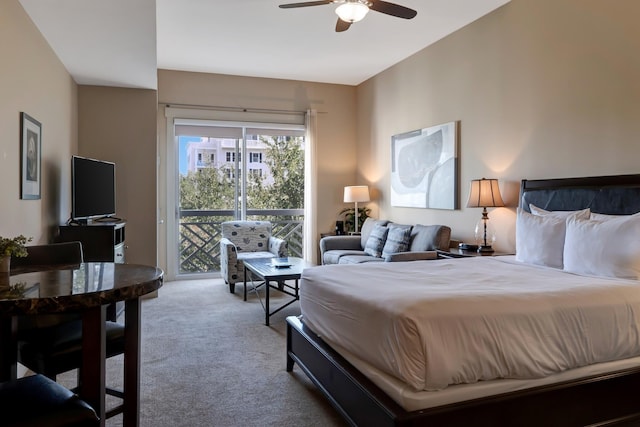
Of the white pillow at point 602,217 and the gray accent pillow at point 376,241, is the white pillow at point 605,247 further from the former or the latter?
the gray accent pillow at point 376,241

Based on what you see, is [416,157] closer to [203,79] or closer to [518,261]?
[518,261]

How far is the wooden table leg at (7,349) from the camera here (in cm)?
157

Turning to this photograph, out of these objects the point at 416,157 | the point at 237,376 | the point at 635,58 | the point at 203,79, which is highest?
the point at 203,79

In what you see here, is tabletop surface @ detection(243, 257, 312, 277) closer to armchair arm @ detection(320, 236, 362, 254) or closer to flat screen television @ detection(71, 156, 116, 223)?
armchair arm @ detection(320, 236, 362, 254)

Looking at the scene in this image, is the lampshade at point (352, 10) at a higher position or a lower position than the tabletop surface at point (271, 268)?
higher

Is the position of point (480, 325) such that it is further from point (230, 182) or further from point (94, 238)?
point (230, 182)

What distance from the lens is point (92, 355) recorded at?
1337 millimetres

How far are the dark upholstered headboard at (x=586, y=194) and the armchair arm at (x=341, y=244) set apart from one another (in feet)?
7.80

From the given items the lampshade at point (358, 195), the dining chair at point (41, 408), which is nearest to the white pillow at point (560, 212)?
the lampshade at point (358, 195)

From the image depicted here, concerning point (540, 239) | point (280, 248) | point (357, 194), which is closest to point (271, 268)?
point (280, 248)

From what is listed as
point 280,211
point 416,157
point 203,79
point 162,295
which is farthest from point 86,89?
point 416,157

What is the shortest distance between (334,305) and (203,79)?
4.73 metres

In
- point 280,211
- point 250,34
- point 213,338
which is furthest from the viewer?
point 280,211

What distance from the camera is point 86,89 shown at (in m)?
4.80
